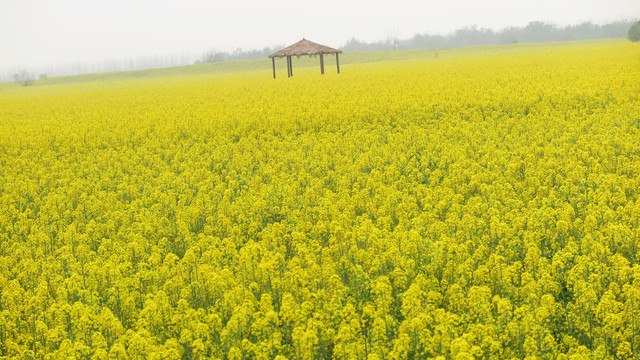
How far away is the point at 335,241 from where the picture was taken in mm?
8398

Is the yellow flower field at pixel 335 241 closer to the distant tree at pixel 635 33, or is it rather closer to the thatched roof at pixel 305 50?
the thatched roof at pixel 305 50

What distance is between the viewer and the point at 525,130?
52.9ft

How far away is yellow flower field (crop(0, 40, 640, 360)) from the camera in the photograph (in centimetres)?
568

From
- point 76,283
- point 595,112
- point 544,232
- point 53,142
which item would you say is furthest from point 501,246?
point 53,142

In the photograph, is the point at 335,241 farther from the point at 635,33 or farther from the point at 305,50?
the point at 635,33

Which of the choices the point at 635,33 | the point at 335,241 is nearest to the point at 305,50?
the point at 335,241

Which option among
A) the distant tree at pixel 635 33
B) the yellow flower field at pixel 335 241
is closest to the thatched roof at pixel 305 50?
the yellow flower field at pixel 335 241

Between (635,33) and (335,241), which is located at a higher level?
(635,33)

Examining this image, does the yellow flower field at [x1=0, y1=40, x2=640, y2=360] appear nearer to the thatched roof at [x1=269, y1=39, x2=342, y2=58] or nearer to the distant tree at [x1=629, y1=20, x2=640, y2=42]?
the thatched roof at [x1=269, y1=39, x2=342, y2=58]

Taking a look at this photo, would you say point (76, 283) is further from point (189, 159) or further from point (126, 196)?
point (189, 159)

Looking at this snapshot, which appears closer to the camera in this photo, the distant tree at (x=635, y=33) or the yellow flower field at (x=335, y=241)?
the yellow flower field at (x=335, y=241)

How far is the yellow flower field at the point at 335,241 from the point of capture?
568 cm

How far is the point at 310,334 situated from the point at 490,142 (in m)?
10.3

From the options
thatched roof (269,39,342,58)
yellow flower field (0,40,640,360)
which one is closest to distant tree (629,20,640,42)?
thatched roof (269,39,342,58)
